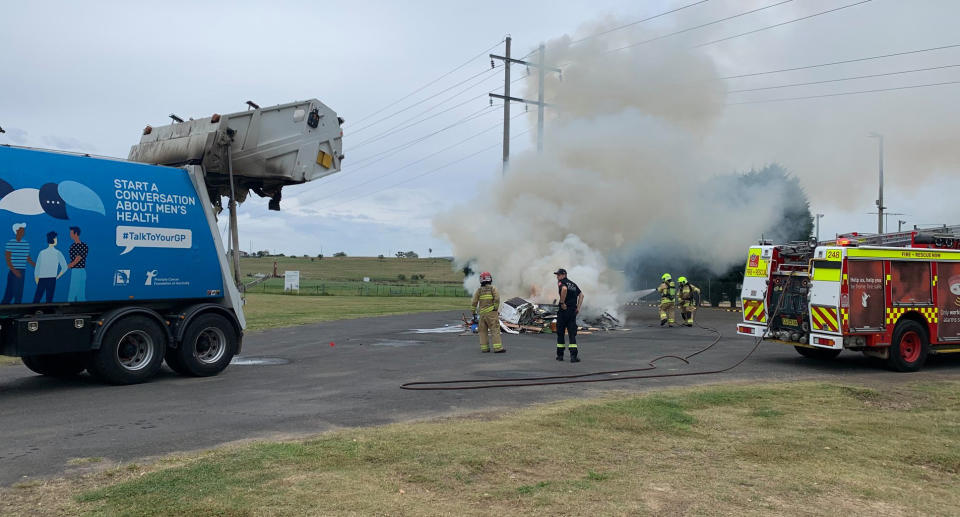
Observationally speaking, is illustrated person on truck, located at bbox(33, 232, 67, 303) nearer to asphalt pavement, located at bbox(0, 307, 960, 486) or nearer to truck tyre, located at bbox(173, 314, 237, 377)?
asphalt pavement, located at bbox(0, 307, 960, 486)

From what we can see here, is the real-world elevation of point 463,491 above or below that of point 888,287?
below

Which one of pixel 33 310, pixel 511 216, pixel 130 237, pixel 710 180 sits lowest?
pixel 33 310

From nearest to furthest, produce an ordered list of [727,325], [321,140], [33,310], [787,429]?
[787,429]
[33,310]
[321,140]
[727,325]

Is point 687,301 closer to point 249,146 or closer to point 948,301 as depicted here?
point 948,301

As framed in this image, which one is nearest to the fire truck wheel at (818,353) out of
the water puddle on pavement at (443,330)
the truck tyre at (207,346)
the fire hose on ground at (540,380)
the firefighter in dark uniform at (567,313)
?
the fire hose on ground at (540,380)

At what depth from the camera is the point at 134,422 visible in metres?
7.56

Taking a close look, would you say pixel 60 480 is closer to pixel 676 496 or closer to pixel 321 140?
pixel 676 496

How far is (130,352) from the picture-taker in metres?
10.4


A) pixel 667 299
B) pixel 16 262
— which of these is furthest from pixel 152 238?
pixel 667 299

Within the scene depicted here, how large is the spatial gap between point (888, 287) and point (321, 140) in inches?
406

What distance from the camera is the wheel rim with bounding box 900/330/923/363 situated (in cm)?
1255

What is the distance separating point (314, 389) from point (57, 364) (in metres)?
4.36

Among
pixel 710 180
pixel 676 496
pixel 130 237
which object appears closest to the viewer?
pixel 676 496

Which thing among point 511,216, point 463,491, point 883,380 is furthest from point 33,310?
point 511,216
